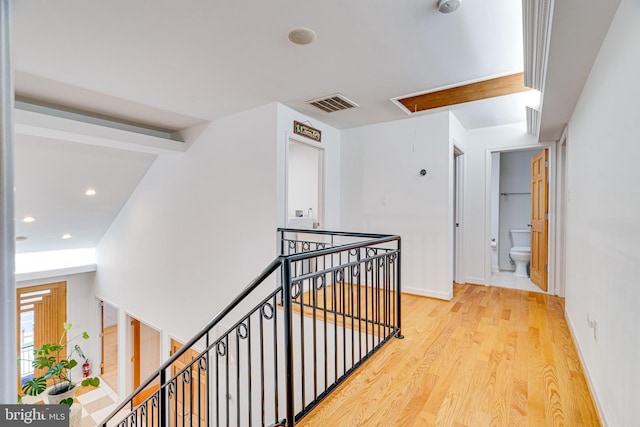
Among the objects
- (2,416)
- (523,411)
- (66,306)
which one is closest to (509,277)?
(523,411)

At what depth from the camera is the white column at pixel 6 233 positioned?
1.05 m

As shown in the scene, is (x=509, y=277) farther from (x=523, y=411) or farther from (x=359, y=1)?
(x=359, y=1)

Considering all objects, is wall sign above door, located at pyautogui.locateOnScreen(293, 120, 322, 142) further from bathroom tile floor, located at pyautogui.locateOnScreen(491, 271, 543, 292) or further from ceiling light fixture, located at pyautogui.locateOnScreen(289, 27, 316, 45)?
bathroom tile floor, located at pyautogui.locateOnScreen(491, 271, 543, 292)

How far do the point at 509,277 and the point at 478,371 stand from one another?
3.53 m

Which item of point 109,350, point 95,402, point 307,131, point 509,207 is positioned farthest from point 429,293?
point 109,350

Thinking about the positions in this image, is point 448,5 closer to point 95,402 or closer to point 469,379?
point 469,379

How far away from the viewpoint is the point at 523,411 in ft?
5.67

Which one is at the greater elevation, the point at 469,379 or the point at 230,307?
the point at 230,307

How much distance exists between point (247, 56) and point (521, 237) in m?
5.49

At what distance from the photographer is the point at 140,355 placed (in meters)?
6.15

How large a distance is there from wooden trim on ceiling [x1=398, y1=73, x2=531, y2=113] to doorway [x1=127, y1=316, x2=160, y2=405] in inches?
243

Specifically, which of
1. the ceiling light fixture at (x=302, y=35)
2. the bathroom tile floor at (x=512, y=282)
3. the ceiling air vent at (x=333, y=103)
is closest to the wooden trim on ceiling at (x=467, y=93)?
the ceiling air vent at (x=333, y=103)

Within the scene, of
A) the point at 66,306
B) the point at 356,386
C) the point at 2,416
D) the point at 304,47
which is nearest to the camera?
the point at 2,416

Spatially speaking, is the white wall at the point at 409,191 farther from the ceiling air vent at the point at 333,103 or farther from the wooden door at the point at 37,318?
the wooden door at the point at 37,318
